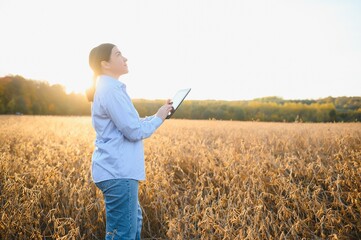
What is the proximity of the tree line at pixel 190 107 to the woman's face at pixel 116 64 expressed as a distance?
39.2 metres

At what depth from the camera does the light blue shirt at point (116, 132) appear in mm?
2102

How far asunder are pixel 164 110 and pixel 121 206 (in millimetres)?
845

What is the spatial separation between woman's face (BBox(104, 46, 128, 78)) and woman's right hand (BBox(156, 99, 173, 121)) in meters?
0.46

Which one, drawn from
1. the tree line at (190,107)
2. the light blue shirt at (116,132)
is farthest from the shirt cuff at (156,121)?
the tree line at (190,107)

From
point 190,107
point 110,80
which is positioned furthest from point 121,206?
point 190,107

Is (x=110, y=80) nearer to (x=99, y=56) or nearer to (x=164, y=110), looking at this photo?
(x=99, y=56)

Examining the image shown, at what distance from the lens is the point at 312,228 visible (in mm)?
3219

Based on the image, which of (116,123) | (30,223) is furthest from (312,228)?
(30,223)

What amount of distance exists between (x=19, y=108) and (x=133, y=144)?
59.7m

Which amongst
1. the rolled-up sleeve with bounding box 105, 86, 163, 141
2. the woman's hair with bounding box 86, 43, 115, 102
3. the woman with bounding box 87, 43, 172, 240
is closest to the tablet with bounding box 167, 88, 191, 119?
the woman with bounding box 87, 43, 172, 240

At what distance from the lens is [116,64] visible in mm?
2285

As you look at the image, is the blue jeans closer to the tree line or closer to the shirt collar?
Result: the shirt collar

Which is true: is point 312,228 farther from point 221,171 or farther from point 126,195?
point 126,195

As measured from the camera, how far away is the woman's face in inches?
89.8
